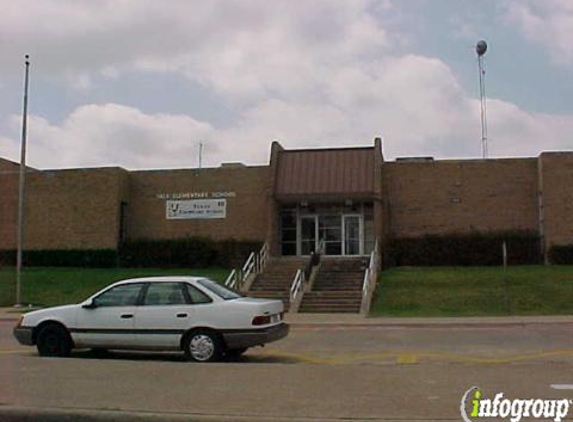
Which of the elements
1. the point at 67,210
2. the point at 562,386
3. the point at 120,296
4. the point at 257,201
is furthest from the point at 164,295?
the point at 67,210

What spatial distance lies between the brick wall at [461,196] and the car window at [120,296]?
2456 cm

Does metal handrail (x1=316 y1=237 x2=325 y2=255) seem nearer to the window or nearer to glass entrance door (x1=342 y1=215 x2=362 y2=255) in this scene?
glass entrance door (x1=342 y1=215 x2=362 y2=255)

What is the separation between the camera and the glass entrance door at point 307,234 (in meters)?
37.9

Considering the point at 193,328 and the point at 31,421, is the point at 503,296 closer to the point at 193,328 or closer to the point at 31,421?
the point at 193,328

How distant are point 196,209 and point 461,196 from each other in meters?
13.2

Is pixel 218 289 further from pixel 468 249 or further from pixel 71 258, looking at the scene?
pixel 71 258

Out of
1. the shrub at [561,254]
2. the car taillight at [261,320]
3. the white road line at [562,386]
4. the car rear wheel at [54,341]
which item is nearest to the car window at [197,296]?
the car taillight at [261,320]

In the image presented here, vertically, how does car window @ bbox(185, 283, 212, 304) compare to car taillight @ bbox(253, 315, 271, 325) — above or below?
above

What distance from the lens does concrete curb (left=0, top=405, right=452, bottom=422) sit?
23.0 ft

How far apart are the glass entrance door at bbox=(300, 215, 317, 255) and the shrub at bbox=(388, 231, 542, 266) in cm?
441

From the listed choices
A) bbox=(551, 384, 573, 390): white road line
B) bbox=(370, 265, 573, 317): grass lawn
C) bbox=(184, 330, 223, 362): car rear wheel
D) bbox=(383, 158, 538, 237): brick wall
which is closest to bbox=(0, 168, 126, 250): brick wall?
bbox=(383, 158, 538, 237): brick wall

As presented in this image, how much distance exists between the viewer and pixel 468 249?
3475 centimetres

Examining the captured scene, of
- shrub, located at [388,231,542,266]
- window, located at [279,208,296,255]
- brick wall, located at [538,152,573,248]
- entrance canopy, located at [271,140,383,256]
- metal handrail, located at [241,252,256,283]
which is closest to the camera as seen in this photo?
metal handrail, located at [241,252,256,283]

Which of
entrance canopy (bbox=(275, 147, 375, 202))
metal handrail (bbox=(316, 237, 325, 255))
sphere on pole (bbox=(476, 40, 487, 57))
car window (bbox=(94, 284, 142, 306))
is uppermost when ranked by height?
sphere on pole (bbox=(476, 40, 487, 57))
